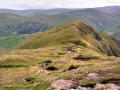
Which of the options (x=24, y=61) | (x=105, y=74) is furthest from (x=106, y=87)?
(x=24, y=61)

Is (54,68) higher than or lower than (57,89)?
lower

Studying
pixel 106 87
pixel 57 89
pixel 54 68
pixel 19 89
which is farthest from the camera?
pixel 54 68

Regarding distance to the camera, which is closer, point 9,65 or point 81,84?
point 81,84

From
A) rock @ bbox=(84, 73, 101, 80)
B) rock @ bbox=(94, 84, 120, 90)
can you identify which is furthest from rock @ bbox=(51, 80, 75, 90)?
rock @ bbox=(94, 84, 120, 90)

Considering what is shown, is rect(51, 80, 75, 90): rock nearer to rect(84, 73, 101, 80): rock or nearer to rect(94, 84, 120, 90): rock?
rect(84, 73, 101, 80): rock

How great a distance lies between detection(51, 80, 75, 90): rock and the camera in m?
41.7

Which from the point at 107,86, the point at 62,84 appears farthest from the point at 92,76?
the point at 62,84

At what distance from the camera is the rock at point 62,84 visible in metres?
41.7

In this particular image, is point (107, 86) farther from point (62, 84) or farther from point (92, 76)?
point (62, 84)

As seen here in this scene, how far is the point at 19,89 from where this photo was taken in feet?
168

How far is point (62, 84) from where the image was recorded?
1688 inches

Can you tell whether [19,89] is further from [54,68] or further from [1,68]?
[1,68]

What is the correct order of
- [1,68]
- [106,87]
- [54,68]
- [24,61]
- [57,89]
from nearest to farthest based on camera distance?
[106,87] → [57,89] → [54,68] → [1,68] → [24,61]

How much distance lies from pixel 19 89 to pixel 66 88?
629 inches
